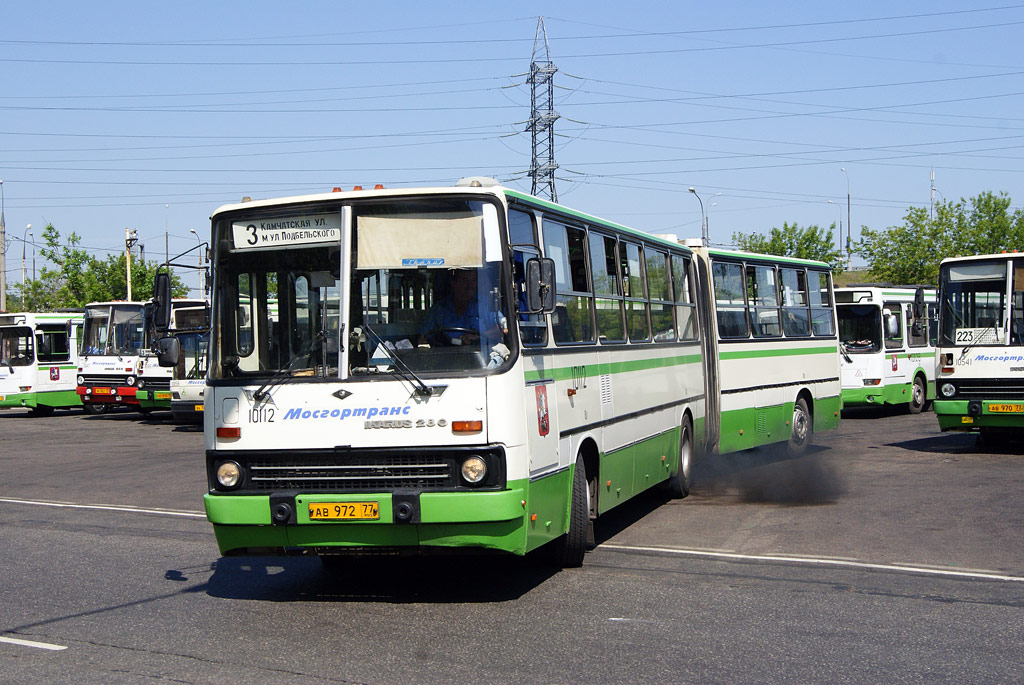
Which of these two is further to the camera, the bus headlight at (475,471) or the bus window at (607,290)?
the bus window at (607,290)

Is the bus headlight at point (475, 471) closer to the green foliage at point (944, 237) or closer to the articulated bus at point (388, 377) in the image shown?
the articulated bus at point (388, 377)

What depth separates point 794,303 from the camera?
1842 cm

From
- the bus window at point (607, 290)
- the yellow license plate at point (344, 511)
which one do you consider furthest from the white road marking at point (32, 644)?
the bus window at point (607, 290)

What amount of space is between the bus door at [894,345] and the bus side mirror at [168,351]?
19.1 meters

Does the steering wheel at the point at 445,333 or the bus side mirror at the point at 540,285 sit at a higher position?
the bus side mirror at the point at 540,285

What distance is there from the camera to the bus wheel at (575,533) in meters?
9.19

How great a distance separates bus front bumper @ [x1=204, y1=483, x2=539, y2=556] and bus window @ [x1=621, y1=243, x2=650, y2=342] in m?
3.92

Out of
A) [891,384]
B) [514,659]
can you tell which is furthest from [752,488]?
[891,384]

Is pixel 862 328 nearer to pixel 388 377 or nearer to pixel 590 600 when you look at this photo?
pixel 590 600

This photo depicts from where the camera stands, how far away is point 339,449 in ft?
25.8

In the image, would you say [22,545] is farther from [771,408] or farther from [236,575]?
[771,408]

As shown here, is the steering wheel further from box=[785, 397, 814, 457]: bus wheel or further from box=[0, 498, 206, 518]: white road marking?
box=[785, 397, 814, 457]: bus wheel

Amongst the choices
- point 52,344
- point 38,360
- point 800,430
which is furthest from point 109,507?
point 52,344

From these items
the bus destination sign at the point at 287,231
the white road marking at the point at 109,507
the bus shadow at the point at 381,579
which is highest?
the bus destination sign at the point at 287,231
